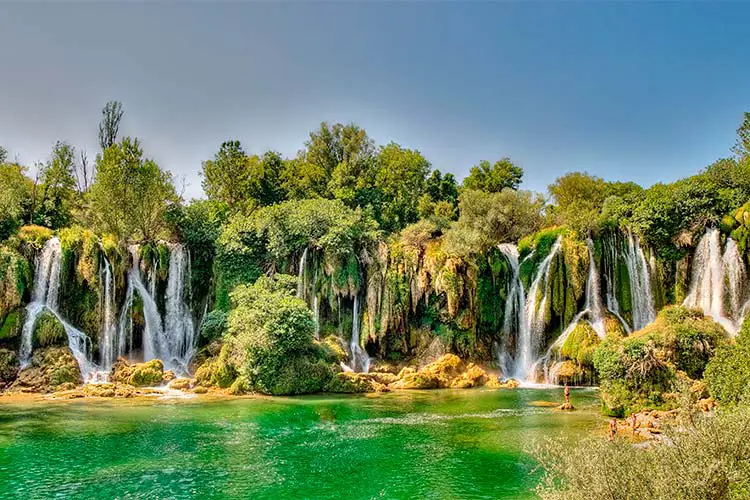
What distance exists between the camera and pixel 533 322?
38.9 metres

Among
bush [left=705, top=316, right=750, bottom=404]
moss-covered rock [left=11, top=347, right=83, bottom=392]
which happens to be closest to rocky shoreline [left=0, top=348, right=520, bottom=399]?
moss-covered rock [left=11, top=347, right=83, bottom=392]

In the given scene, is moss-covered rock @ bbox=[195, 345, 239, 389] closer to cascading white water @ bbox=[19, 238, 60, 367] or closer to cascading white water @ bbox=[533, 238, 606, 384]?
cascading white water @ bbox=[19, 238, 60, 367]

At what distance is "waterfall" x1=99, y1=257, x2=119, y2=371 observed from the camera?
120ft

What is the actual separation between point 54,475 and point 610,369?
2143cm

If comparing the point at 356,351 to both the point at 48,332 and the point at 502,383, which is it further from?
the point at 48,332

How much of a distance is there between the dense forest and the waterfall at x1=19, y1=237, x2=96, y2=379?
102 millimetres

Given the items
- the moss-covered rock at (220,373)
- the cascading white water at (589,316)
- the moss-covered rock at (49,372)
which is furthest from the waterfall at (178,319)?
the cascading white water at (589,316)

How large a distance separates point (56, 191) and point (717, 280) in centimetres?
4926

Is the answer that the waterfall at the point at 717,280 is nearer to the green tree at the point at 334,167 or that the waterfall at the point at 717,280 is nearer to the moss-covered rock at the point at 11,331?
the green tree at the point at 334,167

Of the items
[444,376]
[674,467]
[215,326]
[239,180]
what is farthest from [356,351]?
[674,467]

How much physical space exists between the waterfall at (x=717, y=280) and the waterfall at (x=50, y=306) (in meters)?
37.6

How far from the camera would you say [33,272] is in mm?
36594

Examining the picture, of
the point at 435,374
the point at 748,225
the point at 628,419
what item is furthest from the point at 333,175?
the point at 628,419

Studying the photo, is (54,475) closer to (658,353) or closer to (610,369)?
(610,369)
